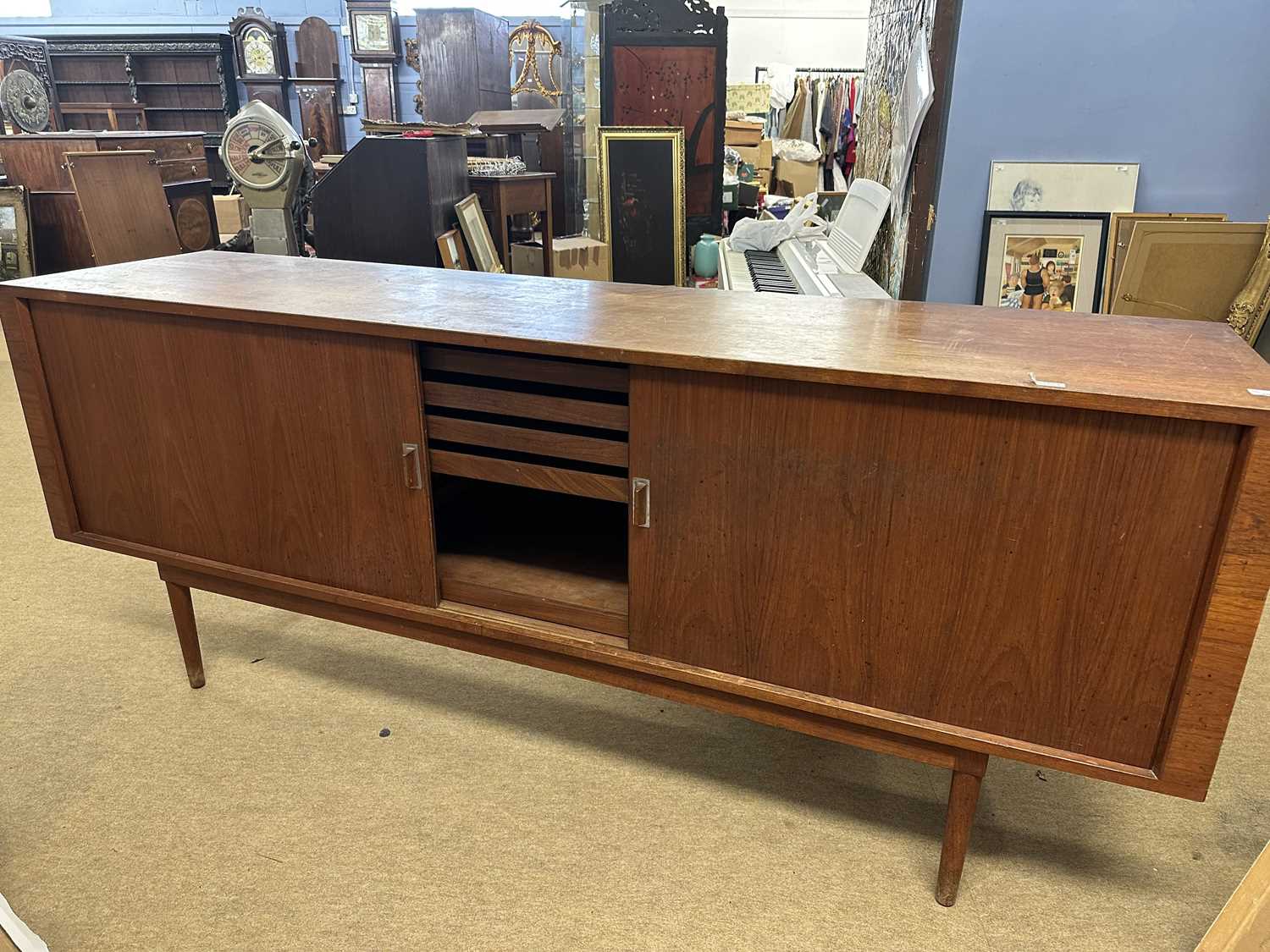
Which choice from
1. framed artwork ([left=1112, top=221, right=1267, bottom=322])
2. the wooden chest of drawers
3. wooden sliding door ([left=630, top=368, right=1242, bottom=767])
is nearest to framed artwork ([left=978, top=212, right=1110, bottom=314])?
framed artwork ([left=1112, top=221, right=1267, bottom=322])

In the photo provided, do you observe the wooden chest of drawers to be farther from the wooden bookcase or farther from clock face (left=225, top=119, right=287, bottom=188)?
the wooden bookcase

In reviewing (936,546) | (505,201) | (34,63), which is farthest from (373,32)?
(936,546)

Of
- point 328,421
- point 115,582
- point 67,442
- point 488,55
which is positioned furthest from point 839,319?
point 488,55

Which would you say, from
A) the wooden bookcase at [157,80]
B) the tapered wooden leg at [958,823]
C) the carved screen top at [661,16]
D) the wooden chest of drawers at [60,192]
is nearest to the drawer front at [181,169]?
the wooden chest of drawers at [60,192]

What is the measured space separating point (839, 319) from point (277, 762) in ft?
4.37

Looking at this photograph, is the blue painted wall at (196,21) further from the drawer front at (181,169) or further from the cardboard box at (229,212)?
the drawer front at (181,169)

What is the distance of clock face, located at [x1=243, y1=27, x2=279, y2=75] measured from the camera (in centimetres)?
936

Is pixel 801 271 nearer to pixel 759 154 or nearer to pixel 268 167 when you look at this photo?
pixel 268 167

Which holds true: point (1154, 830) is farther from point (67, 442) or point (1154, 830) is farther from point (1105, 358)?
point (67, 442)

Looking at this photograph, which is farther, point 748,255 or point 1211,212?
point 748,255

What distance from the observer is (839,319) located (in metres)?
1.38

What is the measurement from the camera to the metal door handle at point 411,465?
→ 4.47 ft

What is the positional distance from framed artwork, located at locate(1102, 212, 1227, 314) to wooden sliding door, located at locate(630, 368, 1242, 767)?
187cm

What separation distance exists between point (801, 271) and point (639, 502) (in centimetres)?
249
